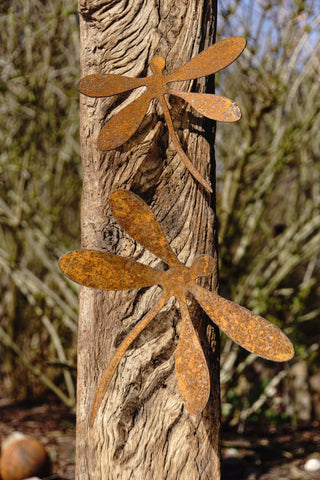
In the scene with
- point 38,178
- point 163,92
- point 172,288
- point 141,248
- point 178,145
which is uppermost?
point 38,178

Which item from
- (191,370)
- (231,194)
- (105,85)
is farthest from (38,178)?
(191,370)

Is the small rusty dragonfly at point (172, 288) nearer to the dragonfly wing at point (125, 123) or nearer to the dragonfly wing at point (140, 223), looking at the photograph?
the dragonfly wing at point (140, 223)

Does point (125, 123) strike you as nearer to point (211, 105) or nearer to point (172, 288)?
point (211, 105)

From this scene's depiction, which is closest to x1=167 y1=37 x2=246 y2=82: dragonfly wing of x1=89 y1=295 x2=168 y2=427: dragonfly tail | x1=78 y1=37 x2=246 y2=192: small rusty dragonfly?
x1=78 y1=37 x2=246 y2=192: small rusty dragonfly

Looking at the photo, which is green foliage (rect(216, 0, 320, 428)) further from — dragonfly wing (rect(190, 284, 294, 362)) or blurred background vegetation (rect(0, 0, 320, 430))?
dragonfly wing (rect(190, 284, 294, 362))

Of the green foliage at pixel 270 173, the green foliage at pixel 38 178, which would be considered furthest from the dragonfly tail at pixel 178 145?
the green foliage at pixel 38 178

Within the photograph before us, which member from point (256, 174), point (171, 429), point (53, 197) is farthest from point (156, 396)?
point (53, 197)
